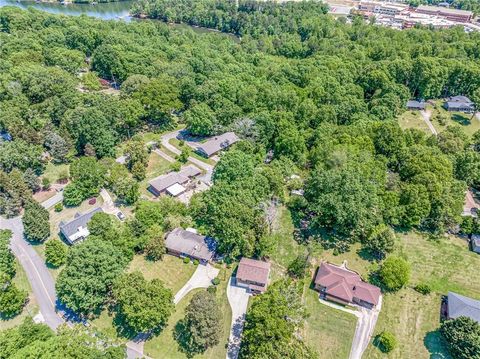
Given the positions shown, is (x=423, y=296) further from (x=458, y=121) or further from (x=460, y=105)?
(x=460, y=105)

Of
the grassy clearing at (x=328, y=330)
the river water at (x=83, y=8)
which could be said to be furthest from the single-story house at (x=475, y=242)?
the river water at (x=83, y=8)

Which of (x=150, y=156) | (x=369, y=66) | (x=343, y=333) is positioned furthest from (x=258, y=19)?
(x=343, y=333)

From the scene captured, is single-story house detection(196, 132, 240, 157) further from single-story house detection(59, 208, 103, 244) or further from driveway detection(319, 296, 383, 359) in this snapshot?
driveway detection(319, 296, 383, 359)

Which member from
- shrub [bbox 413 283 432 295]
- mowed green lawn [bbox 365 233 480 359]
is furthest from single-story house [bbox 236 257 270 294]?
shrub [bbox 413 283 432 295]

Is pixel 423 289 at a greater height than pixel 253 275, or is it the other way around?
pixel 253 275

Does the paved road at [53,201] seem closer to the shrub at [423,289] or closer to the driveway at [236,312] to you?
the driveway at [236,312]

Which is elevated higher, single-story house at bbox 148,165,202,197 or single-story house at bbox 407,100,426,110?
single-story house at bbox 407,100,426,110

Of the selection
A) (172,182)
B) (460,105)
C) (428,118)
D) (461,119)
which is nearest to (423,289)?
(172,182)

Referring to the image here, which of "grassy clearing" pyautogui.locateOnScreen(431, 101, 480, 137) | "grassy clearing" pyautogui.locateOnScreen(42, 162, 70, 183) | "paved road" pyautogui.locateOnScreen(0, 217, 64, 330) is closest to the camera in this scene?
"paved road" pyautogui.locateOnScreen(0, 217, 64, 330)
